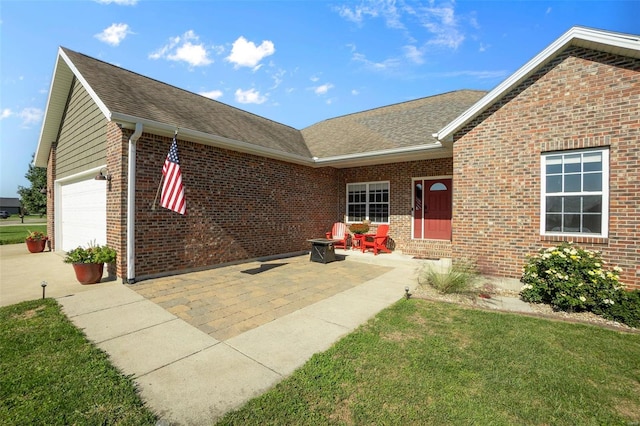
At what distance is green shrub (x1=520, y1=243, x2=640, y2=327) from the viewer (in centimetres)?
446

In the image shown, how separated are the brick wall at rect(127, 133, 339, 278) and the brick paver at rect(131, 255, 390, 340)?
613 mm

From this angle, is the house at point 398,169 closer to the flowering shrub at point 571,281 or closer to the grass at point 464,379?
the flowering shrub at point 571,281

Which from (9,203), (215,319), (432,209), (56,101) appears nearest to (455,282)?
(215,319)

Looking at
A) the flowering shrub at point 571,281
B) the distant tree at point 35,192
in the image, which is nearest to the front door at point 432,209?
the flowering shrub at point 571,281

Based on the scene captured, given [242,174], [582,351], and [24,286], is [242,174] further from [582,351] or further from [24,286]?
[582,351]

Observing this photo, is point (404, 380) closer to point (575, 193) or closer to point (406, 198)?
point (575, 193)

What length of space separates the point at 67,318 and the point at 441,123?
11079 millimetres

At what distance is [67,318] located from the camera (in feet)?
14.4

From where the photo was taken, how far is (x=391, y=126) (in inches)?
455

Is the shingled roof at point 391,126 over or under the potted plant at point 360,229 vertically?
over

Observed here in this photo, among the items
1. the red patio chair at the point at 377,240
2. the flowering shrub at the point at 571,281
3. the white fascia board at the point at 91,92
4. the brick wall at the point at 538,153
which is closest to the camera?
the flowering shrub at the point at 571,281

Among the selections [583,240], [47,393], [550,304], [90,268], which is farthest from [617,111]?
[90,268]

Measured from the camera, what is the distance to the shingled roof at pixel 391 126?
995 centimetres

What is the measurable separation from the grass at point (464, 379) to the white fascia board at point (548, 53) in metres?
4.67
